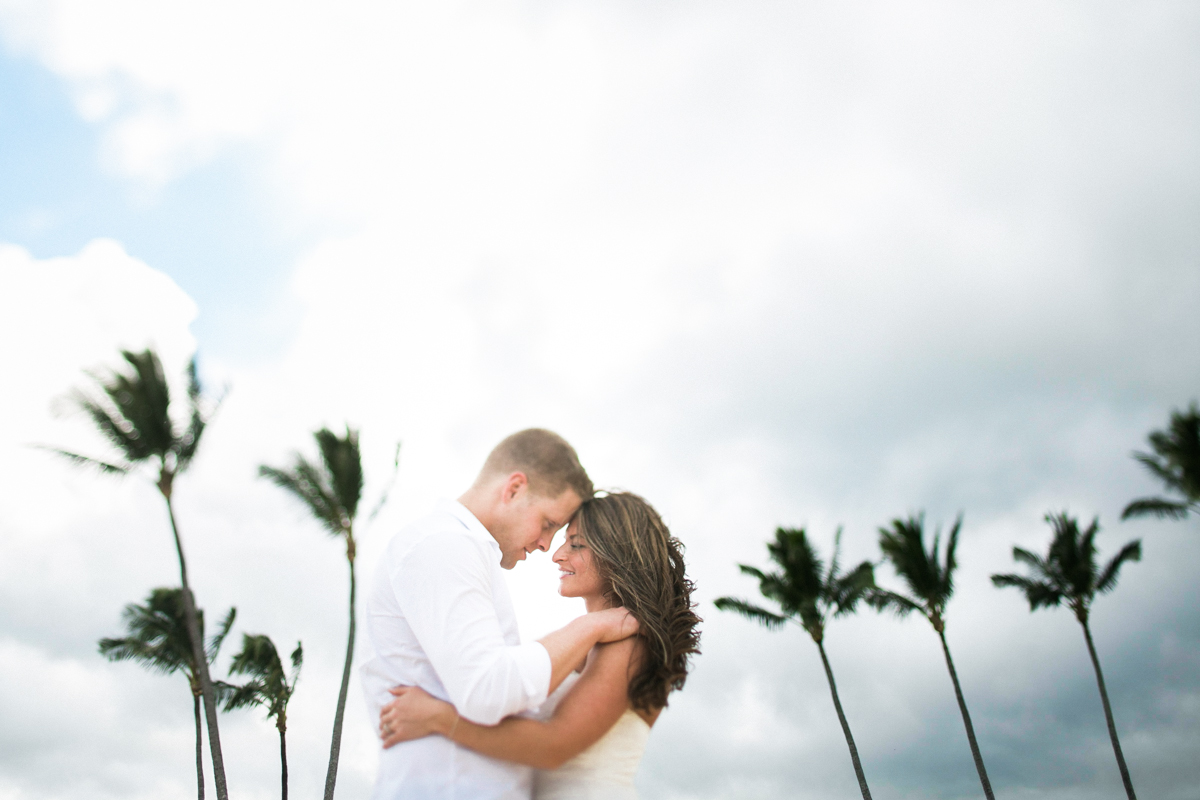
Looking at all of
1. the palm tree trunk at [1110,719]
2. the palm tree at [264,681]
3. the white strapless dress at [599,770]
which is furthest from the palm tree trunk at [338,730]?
the palm tree trunk at [1110,719]

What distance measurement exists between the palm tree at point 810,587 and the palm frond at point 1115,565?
7.34 metres

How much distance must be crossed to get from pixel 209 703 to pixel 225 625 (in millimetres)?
7673

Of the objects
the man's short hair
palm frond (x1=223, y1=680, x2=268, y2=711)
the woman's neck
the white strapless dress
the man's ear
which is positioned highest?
palm frond (x1=223, y1=680, x2=268, y2=711)

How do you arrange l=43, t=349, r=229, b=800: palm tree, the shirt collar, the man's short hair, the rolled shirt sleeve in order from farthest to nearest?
l=43, t=349, r=229, b=800: palm tree, the man's short hair, the shirt collar, the rolled shirt sleeve

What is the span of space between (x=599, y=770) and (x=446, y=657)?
1.20 m

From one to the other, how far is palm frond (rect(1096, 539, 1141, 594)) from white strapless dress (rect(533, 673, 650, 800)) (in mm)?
24703

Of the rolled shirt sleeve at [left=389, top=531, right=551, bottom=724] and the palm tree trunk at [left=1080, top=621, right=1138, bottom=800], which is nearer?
the rolled shirt sleeve at [left=389, top=531, right=551, bottom=724]

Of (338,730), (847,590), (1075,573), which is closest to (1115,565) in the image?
(1075,573)

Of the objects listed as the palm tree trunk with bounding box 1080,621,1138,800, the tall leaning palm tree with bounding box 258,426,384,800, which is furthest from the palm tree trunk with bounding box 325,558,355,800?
the palm tree trunk with bounding box 1080,621,1138,800

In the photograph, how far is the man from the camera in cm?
283

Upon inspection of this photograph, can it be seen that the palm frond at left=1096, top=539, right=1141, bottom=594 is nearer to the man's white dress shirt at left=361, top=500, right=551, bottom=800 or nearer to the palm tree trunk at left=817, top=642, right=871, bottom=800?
the palm tree trunk at left=817, top=642, right=871, bottom=800

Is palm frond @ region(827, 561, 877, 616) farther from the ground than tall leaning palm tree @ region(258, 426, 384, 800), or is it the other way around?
tall leaning palm tree @ region(258, 426, 384, 800)

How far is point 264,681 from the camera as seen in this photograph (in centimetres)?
2362

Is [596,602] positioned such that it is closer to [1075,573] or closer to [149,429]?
[149,429]
